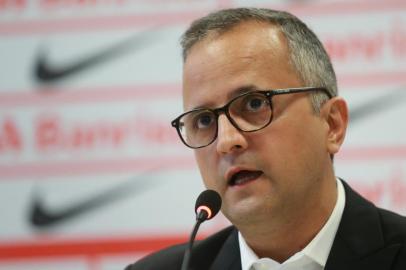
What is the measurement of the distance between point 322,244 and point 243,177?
33 cm

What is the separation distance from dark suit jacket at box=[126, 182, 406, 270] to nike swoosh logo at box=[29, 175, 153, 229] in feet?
2.86

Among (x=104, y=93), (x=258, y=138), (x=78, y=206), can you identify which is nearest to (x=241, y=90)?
(x=258, y=138)

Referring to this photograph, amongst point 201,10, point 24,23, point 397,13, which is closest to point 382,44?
point 397,13

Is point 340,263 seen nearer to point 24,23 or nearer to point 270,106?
point 270,106

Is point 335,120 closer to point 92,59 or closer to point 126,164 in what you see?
point 126,164

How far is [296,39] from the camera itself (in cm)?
174

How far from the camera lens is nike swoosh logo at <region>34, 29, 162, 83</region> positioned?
2850 mm

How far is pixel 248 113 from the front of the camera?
5.34 ft

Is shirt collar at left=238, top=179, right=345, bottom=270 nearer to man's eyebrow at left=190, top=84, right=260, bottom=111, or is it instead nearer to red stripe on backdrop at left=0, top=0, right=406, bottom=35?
man's eyebrow at left=190, top=84, right=260, bottom=111

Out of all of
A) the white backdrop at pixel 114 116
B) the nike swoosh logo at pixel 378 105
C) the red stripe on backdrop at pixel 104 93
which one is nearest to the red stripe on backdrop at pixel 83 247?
the white backdrop at pixel 114 116

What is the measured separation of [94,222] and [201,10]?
1.09 meters

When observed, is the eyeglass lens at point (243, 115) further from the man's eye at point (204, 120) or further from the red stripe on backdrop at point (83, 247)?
the red stripe on backdrop at point (83, 247)

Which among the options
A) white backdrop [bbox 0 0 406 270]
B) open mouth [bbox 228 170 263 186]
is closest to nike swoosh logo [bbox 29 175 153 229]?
white backdrop [bbox 0 0 406 270]

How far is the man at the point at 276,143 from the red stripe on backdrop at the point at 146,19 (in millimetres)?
971
